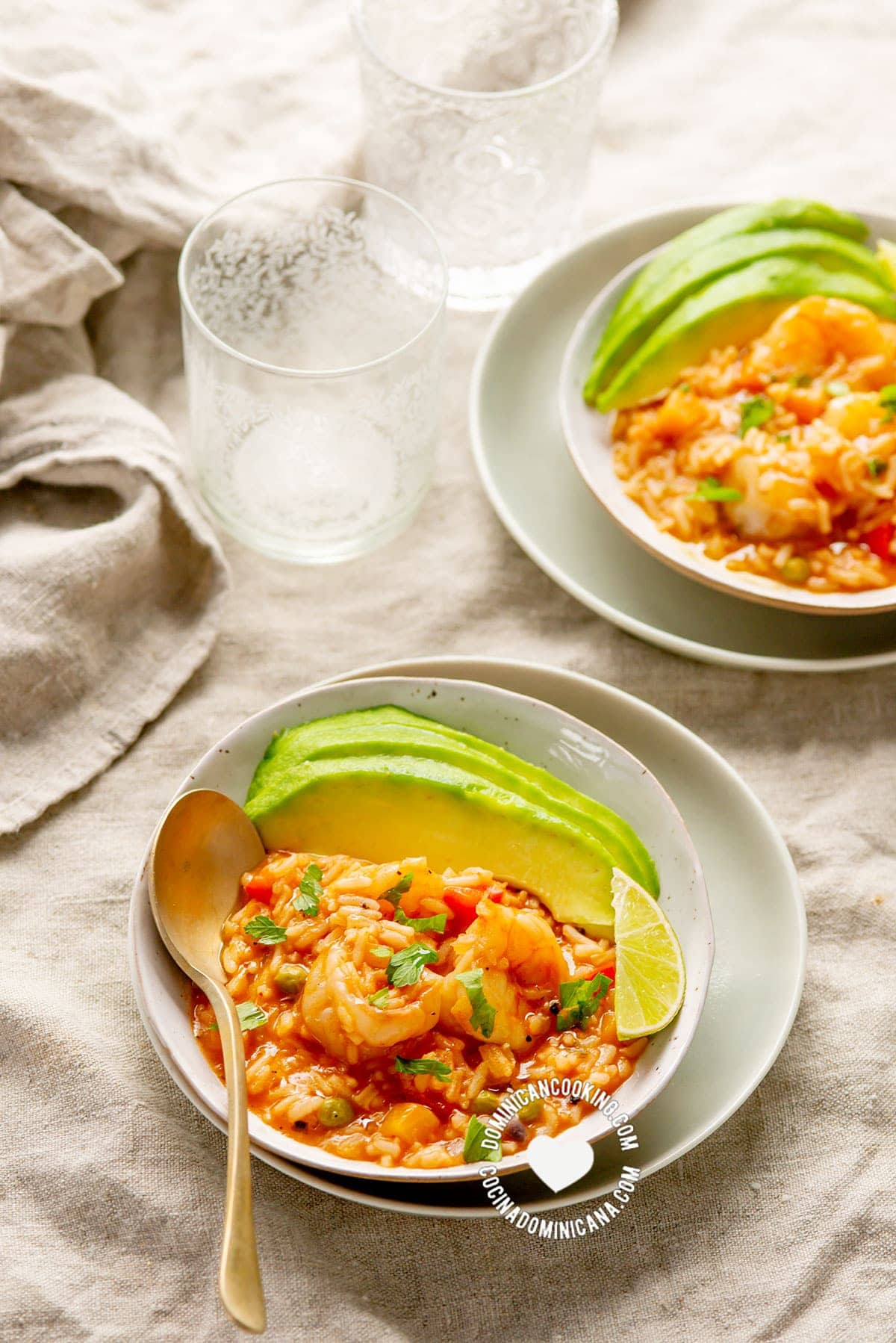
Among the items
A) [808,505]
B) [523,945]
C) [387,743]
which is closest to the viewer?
[523,945]

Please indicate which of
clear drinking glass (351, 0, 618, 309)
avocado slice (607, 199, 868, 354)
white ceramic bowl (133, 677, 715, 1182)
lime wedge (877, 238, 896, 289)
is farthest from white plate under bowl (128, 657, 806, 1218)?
clear drinking glass (351, 0, 618, 309)

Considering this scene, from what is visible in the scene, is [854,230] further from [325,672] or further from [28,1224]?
[28,1224]

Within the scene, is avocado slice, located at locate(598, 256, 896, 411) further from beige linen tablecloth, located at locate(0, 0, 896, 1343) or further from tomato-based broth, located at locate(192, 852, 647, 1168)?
tomato-based broth, located at locate(192, 852, 647, 1168)

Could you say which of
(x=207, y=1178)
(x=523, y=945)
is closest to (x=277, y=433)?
(x=523, y=945)

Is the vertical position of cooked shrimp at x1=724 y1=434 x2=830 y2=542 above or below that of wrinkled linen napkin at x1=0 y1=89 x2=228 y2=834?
above

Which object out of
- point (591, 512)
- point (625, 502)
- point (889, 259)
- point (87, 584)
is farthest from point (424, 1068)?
point (889, 259)

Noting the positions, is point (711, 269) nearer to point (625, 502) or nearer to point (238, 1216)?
point (625, 502)
